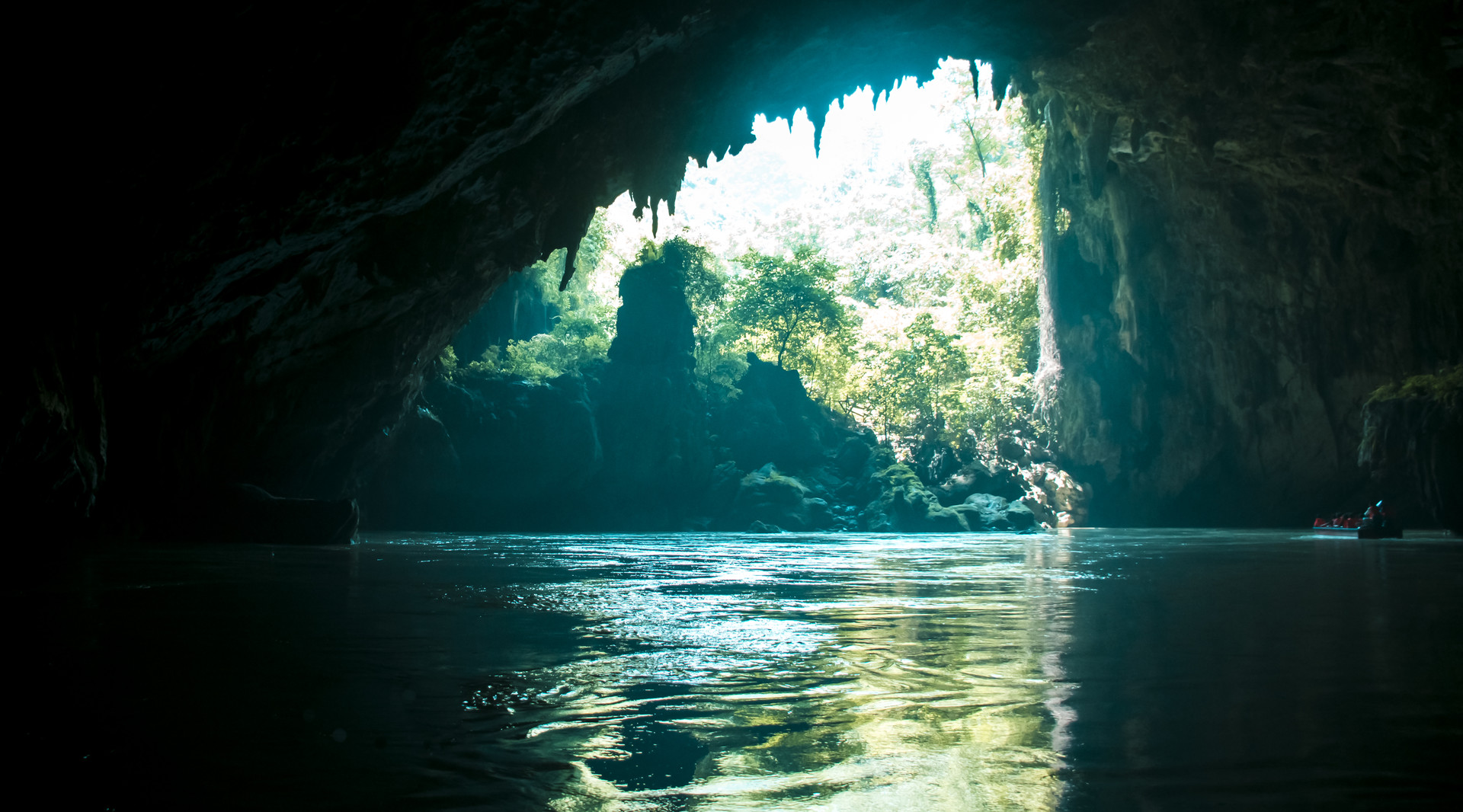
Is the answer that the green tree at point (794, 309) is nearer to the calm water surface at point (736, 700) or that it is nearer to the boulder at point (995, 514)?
the boulder at point (995, 514)

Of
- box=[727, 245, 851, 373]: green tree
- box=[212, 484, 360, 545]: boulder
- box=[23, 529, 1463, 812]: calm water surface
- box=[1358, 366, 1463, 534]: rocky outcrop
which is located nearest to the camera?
box=[23, 529, 1463, 812]: calm water surface

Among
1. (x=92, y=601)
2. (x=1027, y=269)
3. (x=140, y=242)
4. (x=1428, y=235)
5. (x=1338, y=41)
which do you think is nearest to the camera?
(x=92, y=601)

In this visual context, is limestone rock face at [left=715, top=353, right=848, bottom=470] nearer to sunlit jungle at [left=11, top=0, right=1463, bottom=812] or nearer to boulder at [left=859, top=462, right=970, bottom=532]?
sunlit jungle at [left=11, top=0, right=1463, bottom=812]

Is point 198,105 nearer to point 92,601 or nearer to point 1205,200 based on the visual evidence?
point 92,601

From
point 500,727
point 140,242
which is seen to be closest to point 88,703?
point 500,727

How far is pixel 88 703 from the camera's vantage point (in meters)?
2.54

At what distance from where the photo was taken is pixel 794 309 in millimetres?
42656

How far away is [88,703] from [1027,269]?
42.7 meters

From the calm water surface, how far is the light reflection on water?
0.01 meters

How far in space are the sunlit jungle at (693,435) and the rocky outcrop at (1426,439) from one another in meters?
0.08

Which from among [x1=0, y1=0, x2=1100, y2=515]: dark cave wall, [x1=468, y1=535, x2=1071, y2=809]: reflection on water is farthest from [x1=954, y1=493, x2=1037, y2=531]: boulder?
[x1=468, y1=535, x2=1071, y2=809]: reflection on water

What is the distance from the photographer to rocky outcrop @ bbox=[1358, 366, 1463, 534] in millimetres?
17688

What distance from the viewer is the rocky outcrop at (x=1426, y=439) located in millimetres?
17688

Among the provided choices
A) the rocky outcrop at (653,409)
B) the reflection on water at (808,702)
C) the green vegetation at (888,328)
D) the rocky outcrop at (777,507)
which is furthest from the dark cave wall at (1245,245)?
the reflection on water at (808,702)
